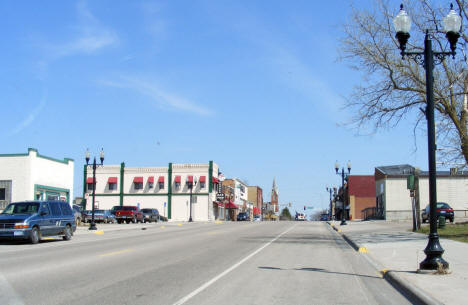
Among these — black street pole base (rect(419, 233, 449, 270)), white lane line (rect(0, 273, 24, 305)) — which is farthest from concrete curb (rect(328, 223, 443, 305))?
white lane line (rect(0, 273, 24, 305))

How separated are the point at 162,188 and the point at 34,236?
5677 centimetres

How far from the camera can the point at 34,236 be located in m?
21.1

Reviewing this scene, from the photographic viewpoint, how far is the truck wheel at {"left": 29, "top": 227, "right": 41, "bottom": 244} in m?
21.0

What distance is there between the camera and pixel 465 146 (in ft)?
74.0

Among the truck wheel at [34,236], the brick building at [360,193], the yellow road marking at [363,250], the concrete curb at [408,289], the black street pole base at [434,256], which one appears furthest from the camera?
the brick building at [360,193]

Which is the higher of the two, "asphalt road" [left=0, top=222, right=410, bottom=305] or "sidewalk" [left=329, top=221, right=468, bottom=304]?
"sidewalk" [left=329, top=221, right=468, bottom=304]

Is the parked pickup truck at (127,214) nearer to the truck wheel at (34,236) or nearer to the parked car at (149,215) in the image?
the parked car at (149,215)

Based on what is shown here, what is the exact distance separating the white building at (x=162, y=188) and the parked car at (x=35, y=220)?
52.1 metres

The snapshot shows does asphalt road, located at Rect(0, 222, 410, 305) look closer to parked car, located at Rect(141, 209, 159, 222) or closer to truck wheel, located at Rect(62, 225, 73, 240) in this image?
truck wheel, located at Rect(62, 225, 73, 240)

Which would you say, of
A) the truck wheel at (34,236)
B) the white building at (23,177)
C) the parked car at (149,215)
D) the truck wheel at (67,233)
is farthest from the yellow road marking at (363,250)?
the parked car at (149,215)

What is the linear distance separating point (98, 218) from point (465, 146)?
37.9 meters

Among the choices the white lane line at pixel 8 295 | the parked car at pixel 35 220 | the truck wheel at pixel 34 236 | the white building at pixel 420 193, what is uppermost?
the white building at pixel 420 193

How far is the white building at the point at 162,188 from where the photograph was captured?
76.7 m

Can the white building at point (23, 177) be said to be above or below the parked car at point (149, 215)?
above
